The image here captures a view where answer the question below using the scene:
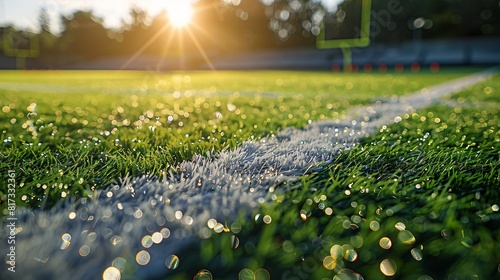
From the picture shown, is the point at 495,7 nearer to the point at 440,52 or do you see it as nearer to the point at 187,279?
the point at 440,52

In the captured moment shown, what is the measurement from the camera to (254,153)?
→ 1.45m

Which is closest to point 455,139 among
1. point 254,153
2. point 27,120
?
point 254,153

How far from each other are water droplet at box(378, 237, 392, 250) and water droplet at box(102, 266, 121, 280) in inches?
23.0

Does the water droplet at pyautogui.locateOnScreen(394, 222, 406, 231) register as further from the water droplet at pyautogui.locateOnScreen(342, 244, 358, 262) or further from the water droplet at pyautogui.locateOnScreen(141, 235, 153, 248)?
the water droplet at pyautogui.locateOnScreen(141, 235, 153, 248)

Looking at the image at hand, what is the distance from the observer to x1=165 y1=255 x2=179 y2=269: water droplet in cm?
71

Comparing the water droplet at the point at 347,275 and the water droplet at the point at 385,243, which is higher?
the water droplet at the point at 385,243

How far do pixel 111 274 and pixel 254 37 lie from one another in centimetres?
3184

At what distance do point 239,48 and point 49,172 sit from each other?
3111 cm

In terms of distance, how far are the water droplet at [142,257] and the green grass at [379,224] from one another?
0.27 ft

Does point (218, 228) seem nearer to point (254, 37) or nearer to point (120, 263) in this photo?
point (120, 263)

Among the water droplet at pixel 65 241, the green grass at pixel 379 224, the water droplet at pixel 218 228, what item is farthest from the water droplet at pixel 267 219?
the water droplet at pixel 65 241

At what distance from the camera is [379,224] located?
88 cm

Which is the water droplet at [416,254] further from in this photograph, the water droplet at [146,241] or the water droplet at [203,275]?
the water droplet at [146,241]

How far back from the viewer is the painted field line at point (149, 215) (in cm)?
72
